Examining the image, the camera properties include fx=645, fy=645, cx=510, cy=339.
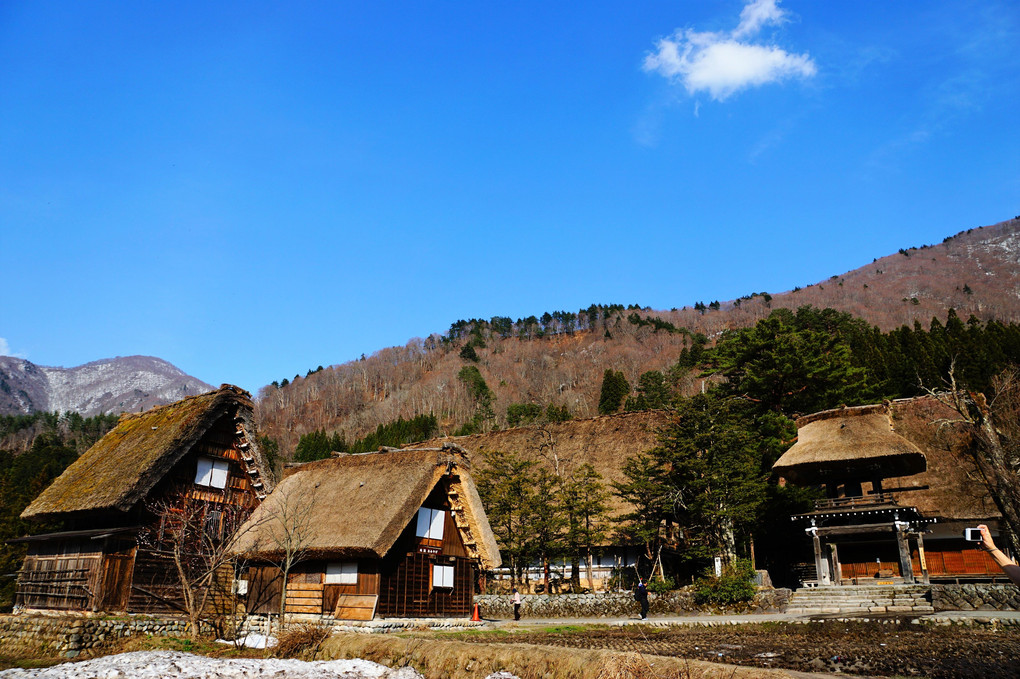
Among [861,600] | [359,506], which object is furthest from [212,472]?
[861,600]

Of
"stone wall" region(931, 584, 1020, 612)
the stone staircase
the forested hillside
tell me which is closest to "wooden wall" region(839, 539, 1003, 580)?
the stone staircase

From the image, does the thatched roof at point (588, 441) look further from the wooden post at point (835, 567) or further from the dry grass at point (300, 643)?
the dry grass at point (300, 643)

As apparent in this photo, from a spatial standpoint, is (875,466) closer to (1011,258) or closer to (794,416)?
(794,416)

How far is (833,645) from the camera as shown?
12.2 meters

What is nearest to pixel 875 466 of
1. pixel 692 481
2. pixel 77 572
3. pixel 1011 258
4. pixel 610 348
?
pixel 692 481

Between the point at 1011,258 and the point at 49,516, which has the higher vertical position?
the point at 1011,258

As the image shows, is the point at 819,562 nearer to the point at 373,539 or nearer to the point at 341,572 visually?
the point at 373,539

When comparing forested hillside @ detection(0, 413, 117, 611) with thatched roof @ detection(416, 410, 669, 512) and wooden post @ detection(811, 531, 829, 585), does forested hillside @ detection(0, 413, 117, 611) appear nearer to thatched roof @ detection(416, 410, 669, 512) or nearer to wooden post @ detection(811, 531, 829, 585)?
thatched roof @ detection(416, 410, 669, 512)

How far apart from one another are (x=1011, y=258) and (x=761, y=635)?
615 ft

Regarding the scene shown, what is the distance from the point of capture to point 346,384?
126m

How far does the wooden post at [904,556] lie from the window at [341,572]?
19.4 meters

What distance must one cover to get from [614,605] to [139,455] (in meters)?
17.9

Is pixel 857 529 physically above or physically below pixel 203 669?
above

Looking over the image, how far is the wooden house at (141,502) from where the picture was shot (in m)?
19.1
